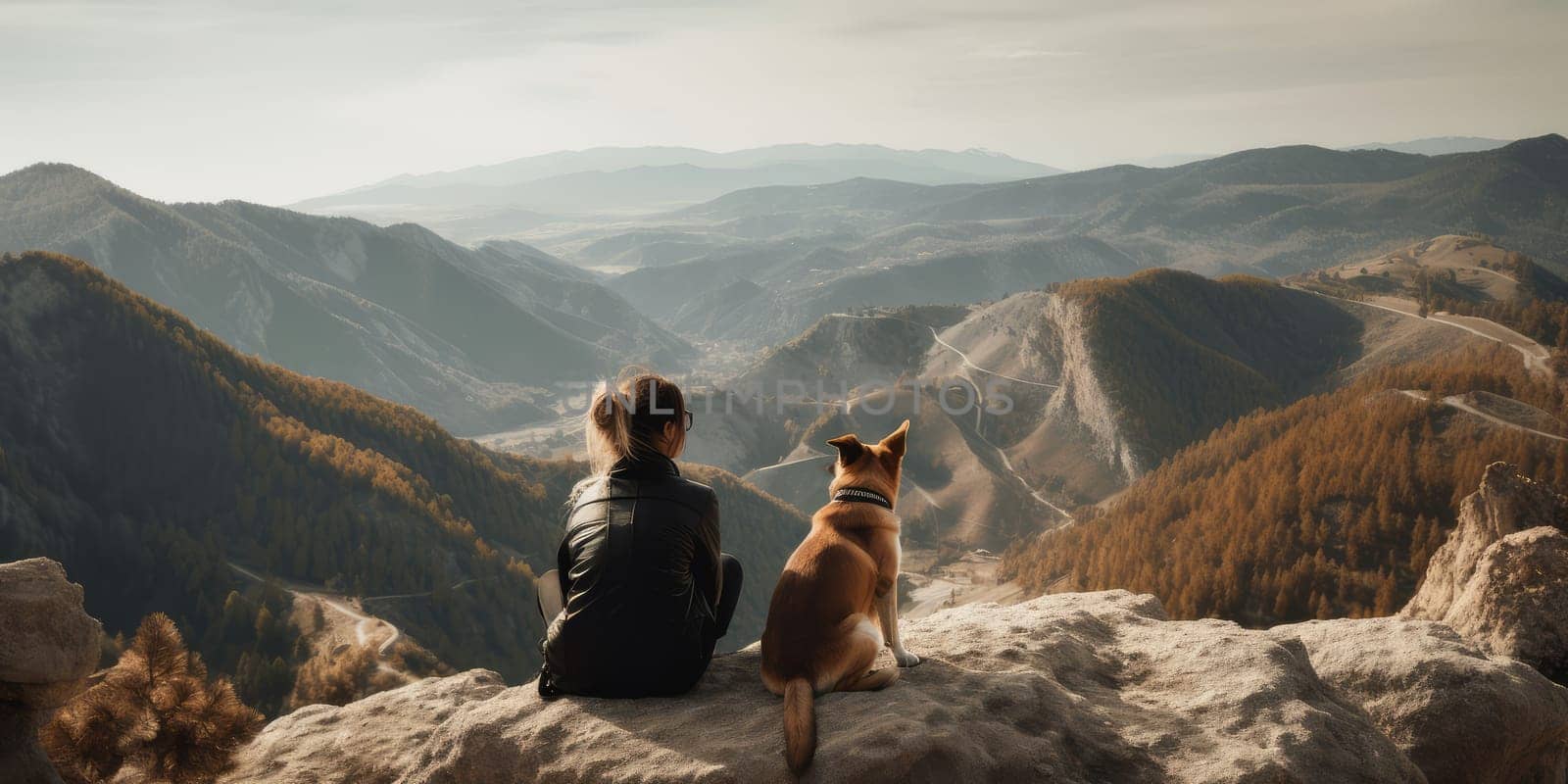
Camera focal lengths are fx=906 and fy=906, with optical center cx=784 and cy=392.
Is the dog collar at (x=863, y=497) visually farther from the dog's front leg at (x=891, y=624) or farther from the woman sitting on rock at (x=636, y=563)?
the woman sitting on rock at (x=636, y=563)

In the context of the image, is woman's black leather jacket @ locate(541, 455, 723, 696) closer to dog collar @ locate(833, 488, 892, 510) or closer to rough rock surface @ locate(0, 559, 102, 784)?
dog collar @ locate(833, 488, 892, 510)

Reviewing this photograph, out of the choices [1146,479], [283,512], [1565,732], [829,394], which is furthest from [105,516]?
[829,394]

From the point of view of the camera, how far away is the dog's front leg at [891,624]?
8.98 metres

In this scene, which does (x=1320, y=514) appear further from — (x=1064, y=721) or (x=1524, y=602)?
(x=1064, y=721)

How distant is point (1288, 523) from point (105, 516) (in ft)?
321

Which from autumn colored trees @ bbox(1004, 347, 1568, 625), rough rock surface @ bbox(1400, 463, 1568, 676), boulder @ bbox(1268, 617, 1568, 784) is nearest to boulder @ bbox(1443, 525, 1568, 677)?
rough rock surface @ bbox(1400, 463, 1568, 676)

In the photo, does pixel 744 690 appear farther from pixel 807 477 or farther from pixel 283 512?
pixel 807 477

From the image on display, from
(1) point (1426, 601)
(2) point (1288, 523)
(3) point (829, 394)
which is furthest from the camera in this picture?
(3) point (829, 394)

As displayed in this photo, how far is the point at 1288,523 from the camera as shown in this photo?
6862cm

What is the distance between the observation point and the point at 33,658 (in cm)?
907

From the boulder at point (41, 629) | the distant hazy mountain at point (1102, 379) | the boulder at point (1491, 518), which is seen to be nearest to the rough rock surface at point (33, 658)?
the boulder at point (41, 629)

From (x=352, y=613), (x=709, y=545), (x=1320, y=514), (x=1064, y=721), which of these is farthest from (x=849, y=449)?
(x=1320, y=514)

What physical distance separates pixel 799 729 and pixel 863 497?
8.37 ft

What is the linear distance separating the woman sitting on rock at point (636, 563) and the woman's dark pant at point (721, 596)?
5.9 inches
